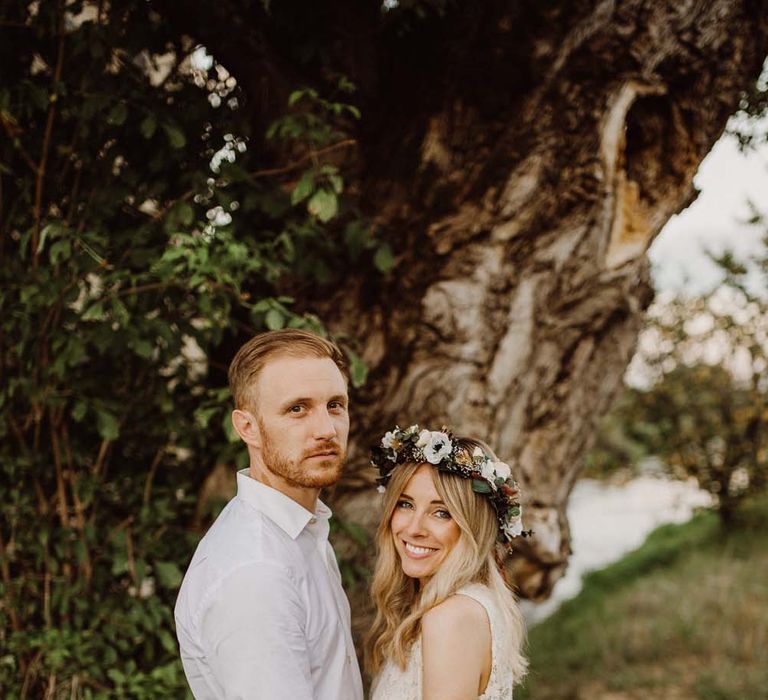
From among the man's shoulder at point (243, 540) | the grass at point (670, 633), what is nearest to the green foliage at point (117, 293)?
the man's shoulder at point (243, 540)

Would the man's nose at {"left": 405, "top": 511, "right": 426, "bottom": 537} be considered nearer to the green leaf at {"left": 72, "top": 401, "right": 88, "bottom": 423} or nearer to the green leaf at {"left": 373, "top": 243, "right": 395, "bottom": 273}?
the green leaf at {"left": 373, "top": 243, "right": 395, "bottom": 273}

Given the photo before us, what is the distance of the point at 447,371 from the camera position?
12.1 ft

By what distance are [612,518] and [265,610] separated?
20302 mm

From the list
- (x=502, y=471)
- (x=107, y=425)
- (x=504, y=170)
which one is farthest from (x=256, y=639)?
(x=504, y=170)

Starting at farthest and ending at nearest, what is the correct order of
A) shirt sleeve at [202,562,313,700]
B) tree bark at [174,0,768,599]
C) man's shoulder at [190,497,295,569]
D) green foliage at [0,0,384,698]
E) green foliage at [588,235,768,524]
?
green foliage at [588,235,768,524], tree bark at [174,0,768,599], green foliage at [0,0,384,698], man's shoulder at [190,497,295,569], shirt sleeve at [202,562,313,700]

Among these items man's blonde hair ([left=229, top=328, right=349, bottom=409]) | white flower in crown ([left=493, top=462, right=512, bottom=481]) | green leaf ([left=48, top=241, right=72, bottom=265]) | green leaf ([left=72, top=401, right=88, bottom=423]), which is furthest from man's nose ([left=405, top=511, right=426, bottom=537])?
green leaf ([left=48, top=241, right=72, bottom=265])

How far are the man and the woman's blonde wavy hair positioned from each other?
11.7 inches

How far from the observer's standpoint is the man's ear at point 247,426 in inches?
83.3

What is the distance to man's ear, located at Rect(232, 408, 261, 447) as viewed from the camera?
212 cm

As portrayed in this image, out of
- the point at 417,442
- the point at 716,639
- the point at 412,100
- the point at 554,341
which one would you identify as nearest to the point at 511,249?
the point at 554,341

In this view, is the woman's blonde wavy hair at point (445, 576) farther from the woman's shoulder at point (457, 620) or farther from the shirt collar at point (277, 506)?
the shirt collar at point (277, 506)

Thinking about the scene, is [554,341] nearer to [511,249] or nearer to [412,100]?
[511,249]

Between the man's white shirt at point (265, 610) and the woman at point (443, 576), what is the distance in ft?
0.85

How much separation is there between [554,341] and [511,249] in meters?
0.54
